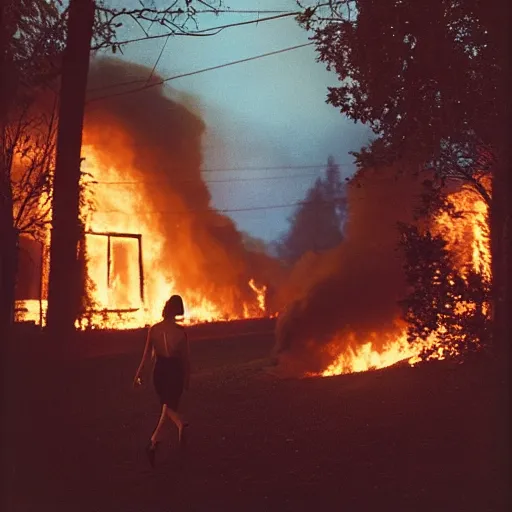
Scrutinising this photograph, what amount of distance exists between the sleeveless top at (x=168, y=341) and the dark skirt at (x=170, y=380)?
0.24 feet

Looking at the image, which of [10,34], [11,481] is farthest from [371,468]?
[10,34]

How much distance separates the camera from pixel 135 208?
37719mm

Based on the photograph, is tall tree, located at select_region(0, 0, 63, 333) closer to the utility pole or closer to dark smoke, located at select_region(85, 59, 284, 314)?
the utility pole

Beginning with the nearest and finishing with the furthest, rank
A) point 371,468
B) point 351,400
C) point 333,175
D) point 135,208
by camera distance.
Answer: point 371,468 < point 351,400 < point 135,208 < point 333,175

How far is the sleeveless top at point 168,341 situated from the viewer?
8367mm

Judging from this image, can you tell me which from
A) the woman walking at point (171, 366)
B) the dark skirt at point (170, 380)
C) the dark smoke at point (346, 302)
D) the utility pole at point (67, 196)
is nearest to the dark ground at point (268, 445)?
the woman walking at point (171, 366)

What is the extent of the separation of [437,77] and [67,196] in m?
6.98

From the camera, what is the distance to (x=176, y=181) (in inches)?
1797

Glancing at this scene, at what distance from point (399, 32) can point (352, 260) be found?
14.1 meters

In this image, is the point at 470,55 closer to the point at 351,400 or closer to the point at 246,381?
the point at 351,400

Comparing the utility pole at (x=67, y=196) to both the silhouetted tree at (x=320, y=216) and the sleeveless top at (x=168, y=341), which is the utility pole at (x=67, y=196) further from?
the silhouetted tree at (x=320, y=216)

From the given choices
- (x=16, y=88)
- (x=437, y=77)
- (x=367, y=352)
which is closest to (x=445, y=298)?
(x=437, y=77)

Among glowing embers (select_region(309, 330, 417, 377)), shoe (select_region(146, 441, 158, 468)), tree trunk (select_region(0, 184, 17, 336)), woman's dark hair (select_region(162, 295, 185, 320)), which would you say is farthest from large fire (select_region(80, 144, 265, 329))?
shoe (select_region(146, 441, 158, 468))

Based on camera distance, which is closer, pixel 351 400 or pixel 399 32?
pixel 399 32
